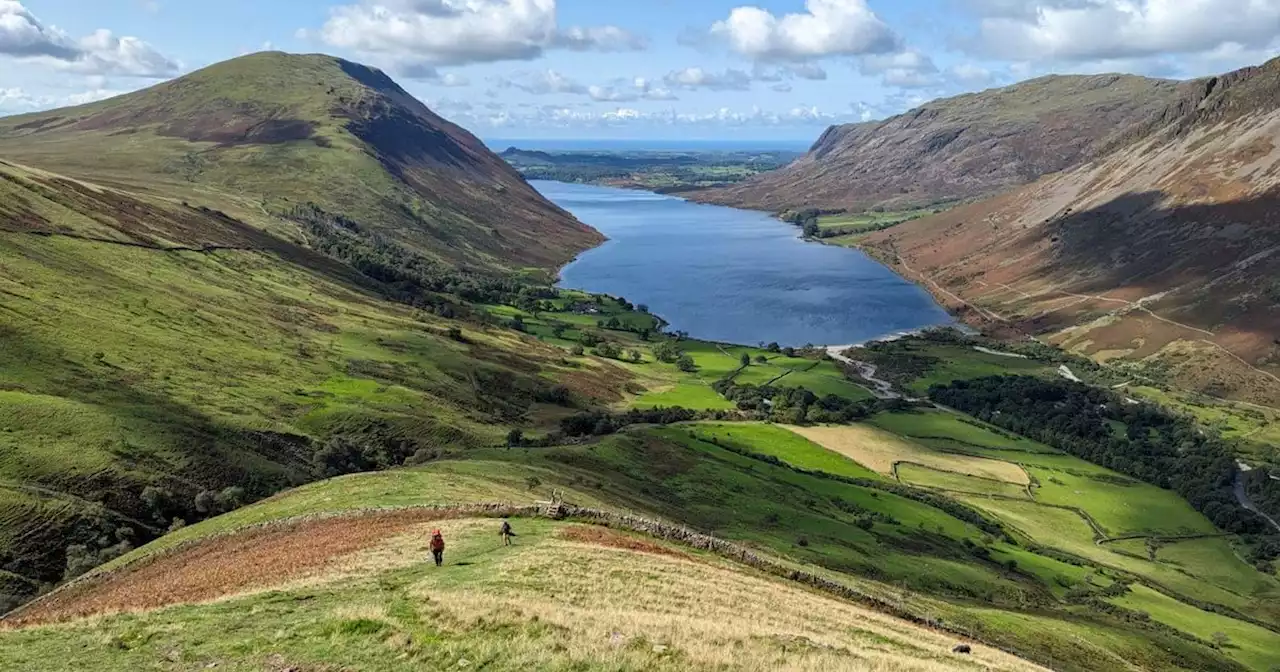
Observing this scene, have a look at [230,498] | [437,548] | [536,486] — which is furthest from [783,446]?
[437,548]

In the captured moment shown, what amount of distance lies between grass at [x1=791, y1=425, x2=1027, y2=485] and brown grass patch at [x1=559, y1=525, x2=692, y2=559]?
89.1 metres

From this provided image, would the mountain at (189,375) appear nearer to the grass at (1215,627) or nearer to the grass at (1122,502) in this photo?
the grass at (1215,627)

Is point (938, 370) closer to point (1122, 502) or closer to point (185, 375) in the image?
point (1122, 502)

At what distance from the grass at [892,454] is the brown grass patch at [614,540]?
89.1 m

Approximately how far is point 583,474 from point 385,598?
46.2m

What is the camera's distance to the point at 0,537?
1848 inches

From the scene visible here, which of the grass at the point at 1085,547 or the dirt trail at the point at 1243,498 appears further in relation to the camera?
the dirt trail at the point at 1243,498

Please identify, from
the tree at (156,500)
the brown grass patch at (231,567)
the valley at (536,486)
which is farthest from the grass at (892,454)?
the brown grass patch at (231,567)

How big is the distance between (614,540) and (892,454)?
100 metres

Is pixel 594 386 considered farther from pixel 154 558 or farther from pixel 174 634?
pixel 174 634

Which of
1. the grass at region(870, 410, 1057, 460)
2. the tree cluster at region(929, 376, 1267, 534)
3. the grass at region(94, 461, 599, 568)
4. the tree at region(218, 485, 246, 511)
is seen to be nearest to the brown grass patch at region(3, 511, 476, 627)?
the grass at region(94, 461, 599, 568)

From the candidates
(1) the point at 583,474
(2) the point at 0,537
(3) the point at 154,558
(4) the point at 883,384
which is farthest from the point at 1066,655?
(4) the point at 883,384

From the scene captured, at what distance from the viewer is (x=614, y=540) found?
3956cm

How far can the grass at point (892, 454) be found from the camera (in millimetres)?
127062
